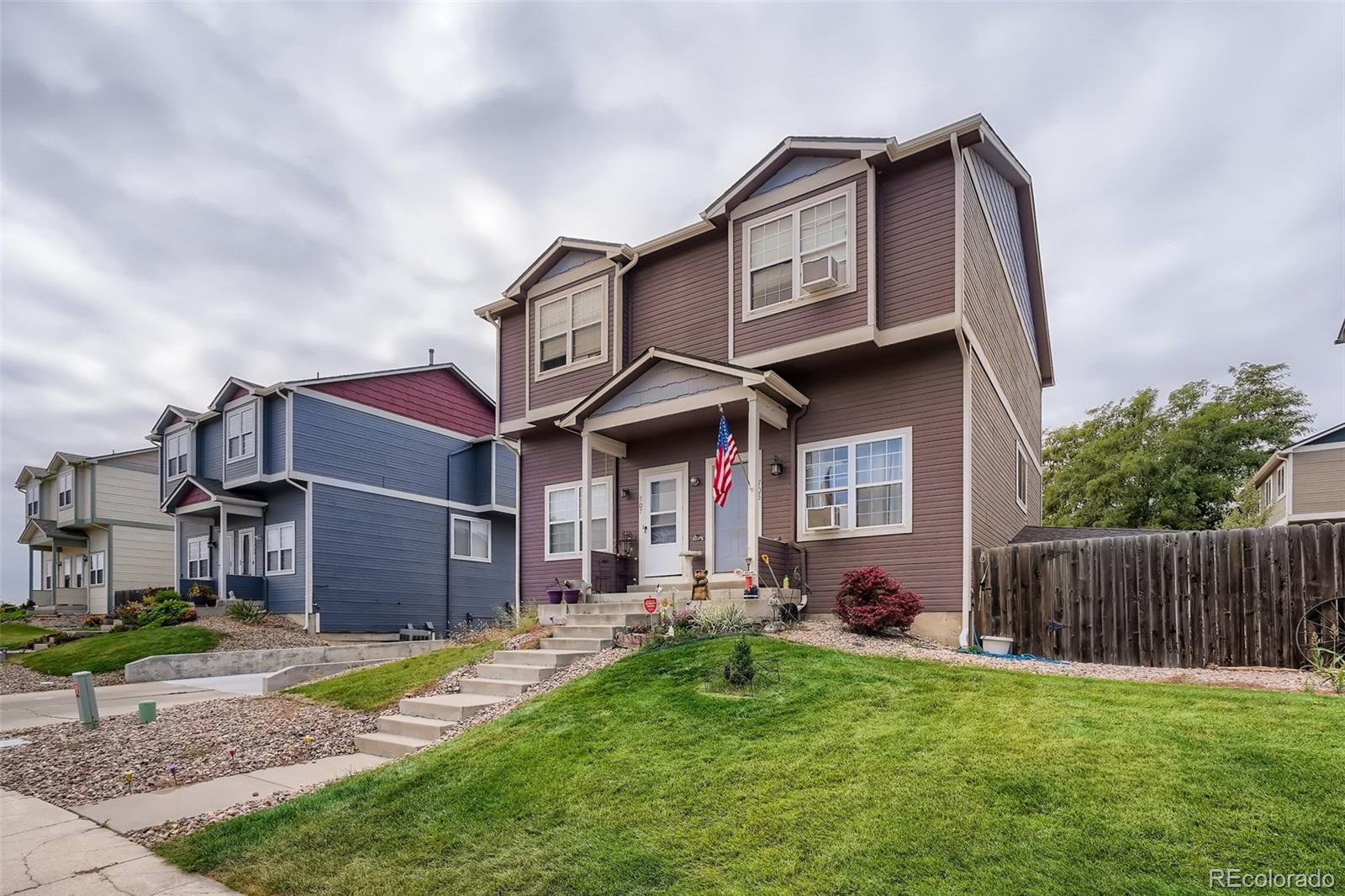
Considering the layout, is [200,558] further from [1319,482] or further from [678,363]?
[1319,482]

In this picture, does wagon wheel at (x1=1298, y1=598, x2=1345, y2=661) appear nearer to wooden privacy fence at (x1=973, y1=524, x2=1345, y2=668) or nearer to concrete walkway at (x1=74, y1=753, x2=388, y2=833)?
wooden privacy fence at (x1=973, y1=524, x2=1345, y2=668)

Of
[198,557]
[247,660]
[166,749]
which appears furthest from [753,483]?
[198,557]

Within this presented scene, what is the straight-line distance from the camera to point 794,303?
36.5ft

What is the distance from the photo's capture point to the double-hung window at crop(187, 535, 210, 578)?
903 inches

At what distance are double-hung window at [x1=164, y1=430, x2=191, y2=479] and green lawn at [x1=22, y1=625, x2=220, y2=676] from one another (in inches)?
293

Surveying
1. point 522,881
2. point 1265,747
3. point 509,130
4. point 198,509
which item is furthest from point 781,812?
point 198,509

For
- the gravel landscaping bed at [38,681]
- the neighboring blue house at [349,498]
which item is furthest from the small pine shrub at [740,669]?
the gravel landscaping bed at [38,681]

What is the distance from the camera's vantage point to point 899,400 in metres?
10.6

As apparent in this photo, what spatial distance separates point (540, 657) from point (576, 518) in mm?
5289

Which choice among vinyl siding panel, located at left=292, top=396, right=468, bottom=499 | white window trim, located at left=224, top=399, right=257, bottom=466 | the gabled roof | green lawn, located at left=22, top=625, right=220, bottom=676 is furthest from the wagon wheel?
white window trim, located at left=224, top=399, right=257, bottom=466

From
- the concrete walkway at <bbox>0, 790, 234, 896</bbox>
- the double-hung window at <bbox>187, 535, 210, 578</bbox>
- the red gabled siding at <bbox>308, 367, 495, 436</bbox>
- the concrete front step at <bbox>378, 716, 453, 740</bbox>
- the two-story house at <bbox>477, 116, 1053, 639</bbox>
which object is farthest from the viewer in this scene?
the double-hung window at <bbox>187, 535, 210, 578</bbox>

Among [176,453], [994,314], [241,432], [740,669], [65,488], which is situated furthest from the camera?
[65,488]

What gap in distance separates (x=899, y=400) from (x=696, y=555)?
4112 millimetres

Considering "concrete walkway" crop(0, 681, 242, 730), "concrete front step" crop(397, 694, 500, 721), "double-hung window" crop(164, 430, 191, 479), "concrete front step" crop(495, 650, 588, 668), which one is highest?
"double-hung window" crop(164, 430, 191, 479)
